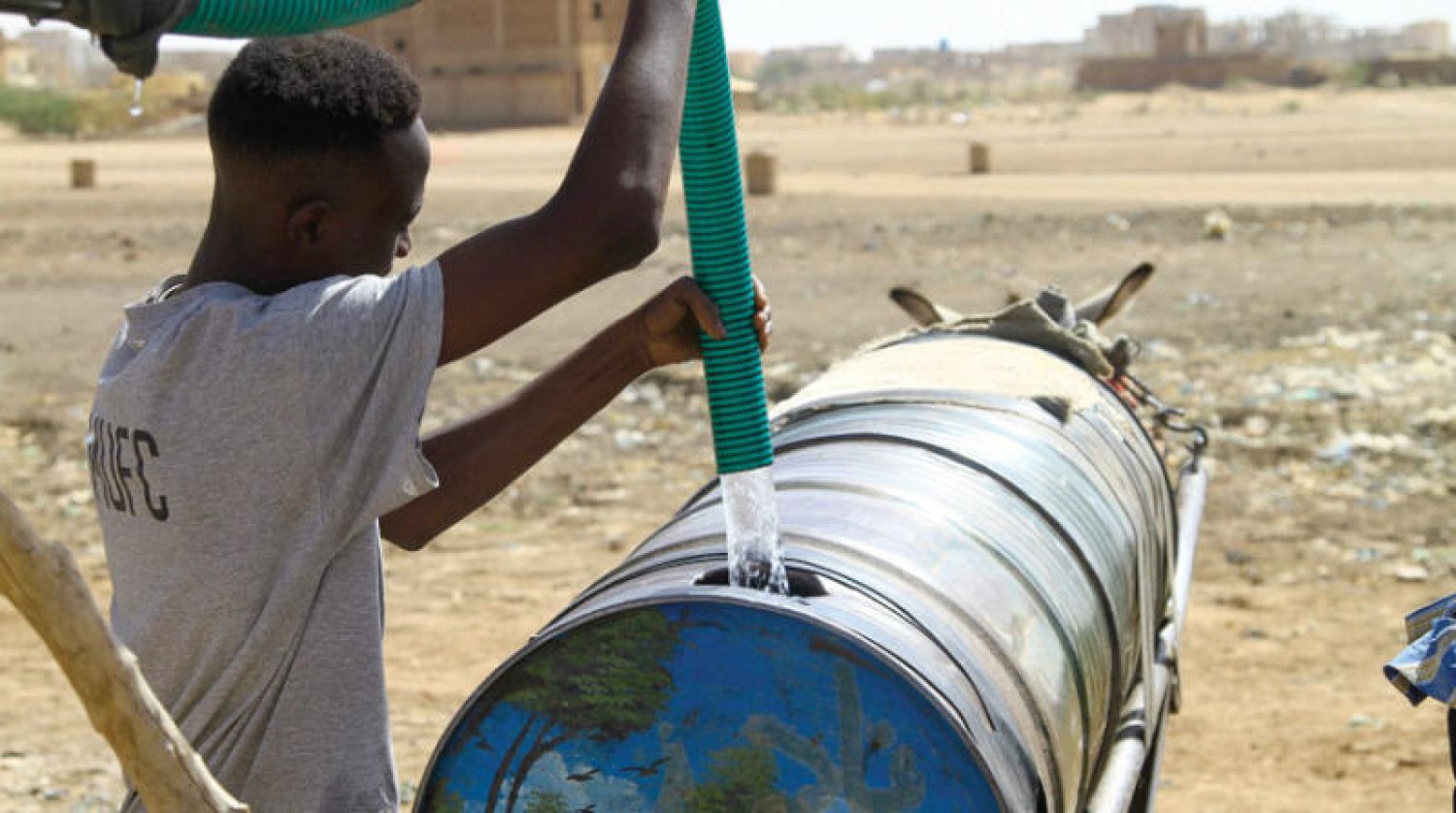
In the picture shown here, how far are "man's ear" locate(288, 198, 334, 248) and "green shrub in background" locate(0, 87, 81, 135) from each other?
4585 centimetres

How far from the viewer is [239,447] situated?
6.31 ft

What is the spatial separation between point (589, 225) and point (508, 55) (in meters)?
46.0

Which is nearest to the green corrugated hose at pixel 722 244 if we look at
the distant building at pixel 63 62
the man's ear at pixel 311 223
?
the man's ear at pixel 311 223

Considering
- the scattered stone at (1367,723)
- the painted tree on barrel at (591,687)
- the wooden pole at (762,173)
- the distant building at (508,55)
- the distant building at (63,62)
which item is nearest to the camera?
the painted tree on barrel at (591,687)

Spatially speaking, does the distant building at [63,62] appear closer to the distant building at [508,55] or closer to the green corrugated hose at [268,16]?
the distant building at [508,55]

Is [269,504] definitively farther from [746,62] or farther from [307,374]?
[746,62]

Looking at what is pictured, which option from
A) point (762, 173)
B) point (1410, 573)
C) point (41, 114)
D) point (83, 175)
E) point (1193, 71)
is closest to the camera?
point (1410, 573)

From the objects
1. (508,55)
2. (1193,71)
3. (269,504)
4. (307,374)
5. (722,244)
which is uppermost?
(508,55)

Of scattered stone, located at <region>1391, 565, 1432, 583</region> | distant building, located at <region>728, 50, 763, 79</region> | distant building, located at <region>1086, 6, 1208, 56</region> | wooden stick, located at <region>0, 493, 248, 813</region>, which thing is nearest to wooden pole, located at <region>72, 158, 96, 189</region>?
scattered stone, located at <region>1391, 565, 1432, 583</region>

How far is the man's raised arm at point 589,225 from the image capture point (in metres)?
1.92

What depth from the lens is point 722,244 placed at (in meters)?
2.10

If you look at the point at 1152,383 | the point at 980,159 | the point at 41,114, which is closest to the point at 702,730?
the point at 1152,383

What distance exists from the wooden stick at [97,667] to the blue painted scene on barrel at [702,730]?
701 mm

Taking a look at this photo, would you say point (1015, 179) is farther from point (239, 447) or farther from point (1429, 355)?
point (239, 447)
